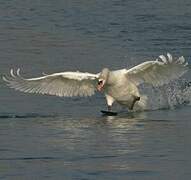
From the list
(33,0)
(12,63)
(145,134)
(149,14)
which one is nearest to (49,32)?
(149,14)

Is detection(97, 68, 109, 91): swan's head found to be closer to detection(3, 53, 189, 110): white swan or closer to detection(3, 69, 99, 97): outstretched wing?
detection(3, 53, 189, 110): white swan

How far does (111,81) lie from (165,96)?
6.50 feet

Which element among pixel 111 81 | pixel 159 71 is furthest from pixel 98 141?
pixel 159 71

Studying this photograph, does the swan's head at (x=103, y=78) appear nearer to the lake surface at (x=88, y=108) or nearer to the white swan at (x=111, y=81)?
the white swan at (x=111, y=81)

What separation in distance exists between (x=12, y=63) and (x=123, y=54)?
10.5 feet

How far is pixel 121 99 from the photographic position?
19.7 m

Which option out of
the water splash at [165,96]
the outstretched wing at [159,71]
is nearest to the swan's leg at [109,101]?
the outstretched wing at [159,71]

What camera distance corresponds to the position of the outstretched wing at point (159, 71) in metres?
19.5

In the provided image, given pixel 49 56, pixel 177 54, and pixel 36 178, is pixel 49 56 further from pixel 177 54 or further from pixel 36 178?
pixel 36 178

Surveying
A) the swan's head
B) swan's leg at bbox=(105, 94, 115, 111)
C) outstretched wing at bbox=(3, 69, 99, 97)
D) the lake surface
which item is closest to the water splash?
the lake surface

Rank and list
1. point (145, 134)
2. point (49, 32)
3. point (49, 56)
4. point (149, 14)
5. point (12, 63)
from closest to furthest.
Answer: point (145, 134)
point (12, 63)
point (49, 56)
point (49, 32)
point (149, 14)

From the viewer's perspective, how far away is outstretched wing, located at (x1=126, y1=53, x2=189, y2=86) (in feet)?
63.8

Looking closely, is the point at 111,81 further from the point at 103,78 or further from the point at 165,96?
the point at 165,96

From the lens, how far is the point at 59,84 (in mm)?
20047
